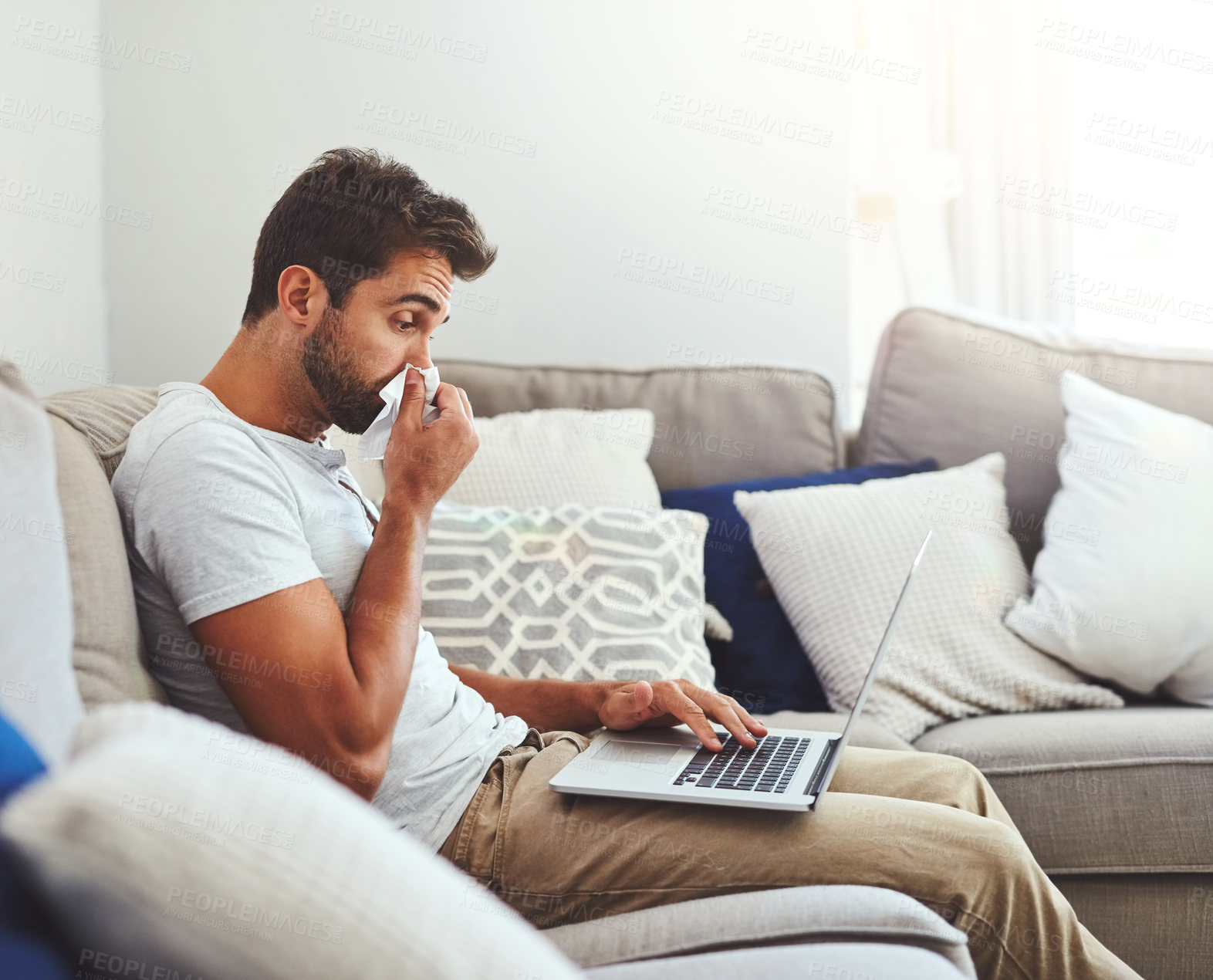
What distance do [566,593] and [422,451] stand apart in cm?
47

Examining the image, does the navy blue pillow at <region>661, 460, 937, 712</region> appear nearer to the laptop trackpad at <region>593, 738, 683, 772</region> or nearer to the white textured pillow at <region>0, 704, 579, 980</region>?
the laptop trackpad at <region>593, 738, 683, 772</region>

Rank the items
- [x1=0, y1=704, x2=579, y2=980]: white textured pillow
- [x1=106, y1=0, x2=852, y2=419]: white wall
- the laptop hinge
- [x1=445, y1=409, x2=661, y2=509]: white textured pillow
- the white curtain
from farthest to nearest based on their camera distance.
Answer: the white curtain, [x1=106, y1=0, x2=852, y2=419]: white wall, [x1=445, y1=409, x2=661, y2=509]: white textured pillow, the laptop hinge, [x1=0, y1=704, x2=579, y2=980]: white textured pillow

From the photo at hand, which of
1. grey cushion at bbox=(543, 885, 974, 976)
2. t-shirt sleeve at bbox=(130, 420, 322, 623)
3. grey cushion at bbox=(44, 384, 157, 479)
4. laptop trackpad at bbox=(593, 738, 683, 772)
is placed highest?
grey cushion at bbox=(44, 384, 157, 479)

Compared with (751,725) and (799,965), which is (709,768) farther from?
(799,965)

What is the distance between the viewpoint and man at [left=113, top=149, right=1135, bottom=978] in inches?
39.2

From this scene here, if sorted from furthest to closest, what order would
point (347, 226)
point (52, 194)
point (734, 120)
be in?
point (734, 120), point (52, 194), point (347, 226)

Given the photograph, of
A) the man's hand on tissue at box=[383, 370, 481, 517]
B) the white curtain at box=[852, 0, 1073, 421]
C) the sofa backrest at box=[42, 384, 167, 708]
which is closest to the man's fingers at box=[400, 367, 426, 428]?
the man's hand on tissue at box=[383, 370, 481, 517]

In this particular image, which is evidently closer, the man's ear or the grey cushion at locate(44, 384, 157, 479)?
the grey cushion at locate(44, 384, 157, 479)

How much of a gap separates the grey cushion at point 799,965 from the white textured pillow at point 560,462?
1.08 metres

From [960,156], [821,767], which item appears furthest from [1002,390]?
[821,767]

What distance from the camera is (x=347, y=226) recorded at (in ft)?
4.04

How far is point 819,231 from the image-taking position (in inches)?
102

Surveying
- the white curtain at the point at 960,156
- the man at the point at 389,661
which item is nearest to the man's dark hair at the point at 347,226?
the man at the point at 389,661

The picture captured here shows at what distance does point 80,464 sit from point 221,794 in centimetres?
67
